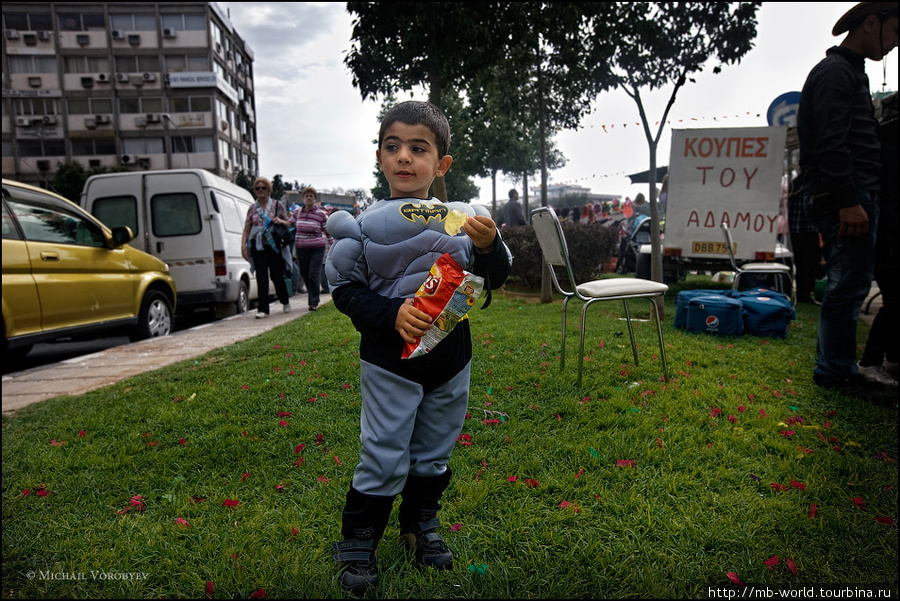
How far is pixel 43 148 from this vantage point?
41375mm

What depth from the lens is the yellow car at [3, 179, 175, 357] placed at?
15.3 feet

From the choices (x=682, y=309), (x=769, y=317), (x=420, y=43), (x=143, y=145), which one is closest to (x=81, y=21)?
(x=143, y=145)

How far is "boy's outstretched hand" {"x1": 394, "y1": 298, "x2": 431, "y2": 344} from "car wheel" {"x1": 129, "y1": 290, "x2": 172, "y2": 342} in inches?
241

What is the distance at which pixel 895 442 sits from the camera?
2.68m

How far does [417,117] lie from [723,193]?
23.5 feet

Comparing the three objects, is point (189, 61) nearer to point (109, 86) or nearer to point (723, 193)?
point (109, 86)

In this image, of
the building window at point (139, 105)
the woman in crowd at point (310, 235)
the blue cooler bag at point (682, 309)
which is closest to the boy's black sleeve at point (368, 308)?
the blue cooler bag at point (682, 309)

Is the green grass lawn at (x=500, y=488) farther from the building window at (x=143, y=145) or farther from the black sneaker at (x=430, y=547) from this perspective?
the building window at (x=143, y=145)

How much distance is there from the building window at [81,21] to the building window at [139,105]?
18.5 ft

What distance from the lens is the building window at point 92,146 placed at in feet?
136

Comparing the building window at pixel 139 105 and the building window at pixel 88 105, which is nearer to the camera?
the building window at pixel 88 105

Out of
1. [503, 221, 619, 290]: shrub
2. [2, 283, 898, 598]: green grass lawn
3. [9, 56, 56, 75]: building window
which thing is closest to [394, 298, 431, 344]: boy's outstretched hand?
[2, 283, 898, 598]: green grass lawn

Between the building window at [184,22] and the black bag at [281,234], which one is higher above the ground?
the building window at [184,22]

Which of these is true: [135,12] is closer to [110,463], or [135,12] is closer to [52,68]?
[52,68]
